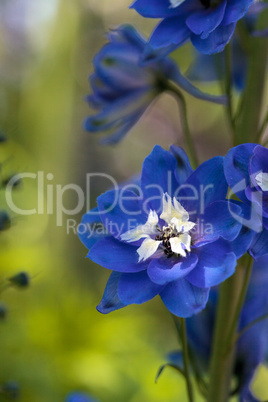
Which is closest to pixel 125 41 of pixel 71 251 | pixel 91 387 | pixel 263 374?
pixel 91 387

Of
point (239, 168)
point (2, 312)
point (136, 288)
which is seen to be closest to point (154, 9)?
point (239, 168)

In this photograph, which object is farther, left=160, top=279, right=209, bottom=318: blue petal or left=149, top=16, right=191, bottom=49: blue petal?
left=149, top=16, right=191, bottom=49: blue petal

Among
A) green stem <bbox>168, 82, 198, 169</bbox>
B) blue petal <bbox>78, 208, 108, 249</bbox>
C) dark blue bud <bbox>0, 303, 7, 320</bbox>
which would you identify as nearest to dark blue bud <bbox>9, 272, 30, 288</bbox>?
dark blue bud <bbox>0, 303, 7, 320</bbox>

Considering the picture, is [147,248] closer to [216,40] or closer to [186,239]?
[186,239]

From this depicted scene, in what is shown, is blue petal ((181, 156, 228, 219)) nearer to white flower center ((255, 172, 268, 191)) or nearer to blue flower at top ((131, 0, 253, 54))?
white flower center ((255, 172, 268, 191))

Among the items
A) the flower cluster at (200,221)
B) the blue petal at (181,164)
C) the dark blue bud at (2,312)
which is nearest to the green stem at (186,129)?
the flower cluster at (200,221)

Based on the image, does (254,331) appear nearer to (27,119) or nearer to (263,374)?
(263,374)
